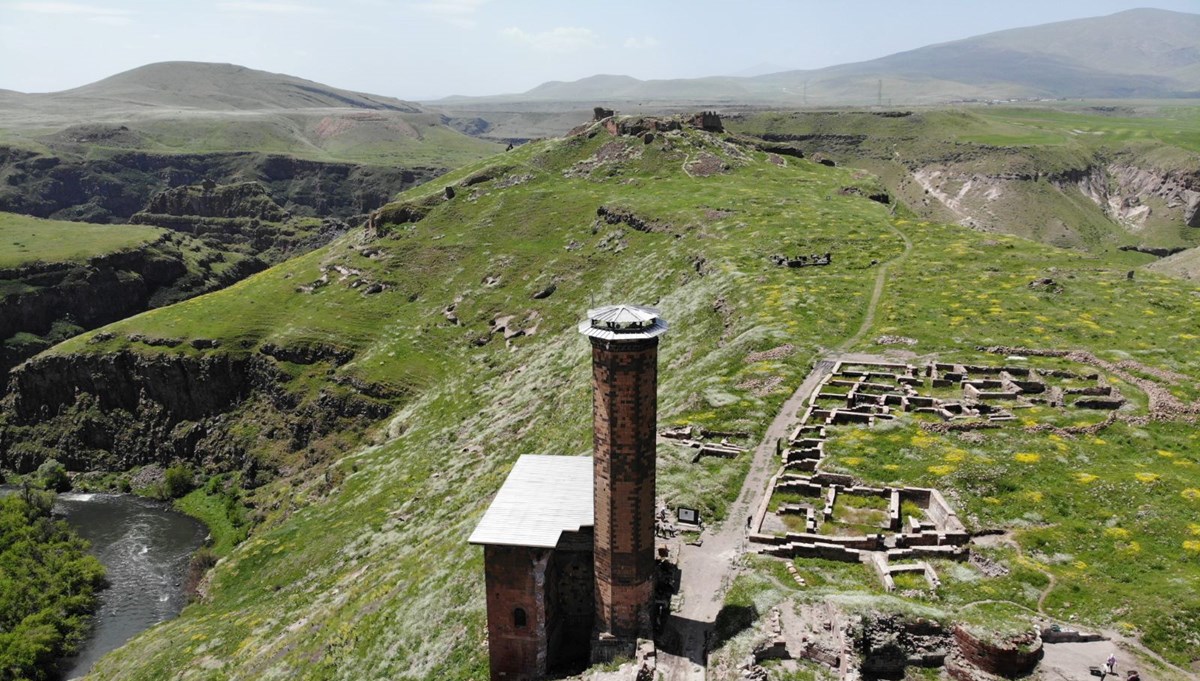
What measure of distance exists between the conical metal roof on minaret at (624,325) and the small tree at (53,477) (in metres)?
133

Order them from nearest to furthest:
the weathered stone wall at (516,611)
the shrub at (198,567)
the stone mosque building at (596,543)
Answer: the stone mosque building at (596,543) → the weathered stone wall at (516,611) → the shrub at (198,567)

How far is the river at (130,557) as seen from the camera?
83000 mm

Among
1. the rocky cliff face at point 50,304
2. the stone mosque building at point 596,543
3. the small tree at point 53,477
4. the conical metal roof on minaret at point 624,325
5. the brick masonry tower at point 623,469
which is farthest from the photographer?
the rocky cliff face at point 50,304

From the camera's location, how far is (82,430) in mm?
136375

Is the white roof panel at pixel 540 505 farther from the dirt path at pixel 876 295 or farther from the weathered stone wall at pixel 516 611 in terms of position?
the dirt path at pixel 876 295

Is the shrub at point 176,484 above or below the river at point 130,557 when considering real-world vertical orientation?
above

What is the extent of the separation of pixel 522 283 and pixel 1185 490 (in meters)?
104

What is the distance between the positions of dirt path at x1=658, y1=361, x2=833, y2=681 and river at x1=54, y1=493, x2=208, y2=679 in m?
73.7

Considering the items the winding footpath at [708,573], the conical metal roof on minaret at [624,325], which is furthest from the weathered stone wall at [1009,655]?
the conical metal roof on minaret at [624,325]

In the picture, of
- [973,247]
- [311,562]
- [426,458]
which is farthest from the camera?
[973,247]

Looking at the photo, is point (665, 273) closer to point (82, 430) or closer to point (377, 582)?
point (377, 582)

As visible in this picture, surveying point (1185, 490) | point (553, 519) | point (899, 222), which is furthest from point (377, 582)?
point (899, 222)

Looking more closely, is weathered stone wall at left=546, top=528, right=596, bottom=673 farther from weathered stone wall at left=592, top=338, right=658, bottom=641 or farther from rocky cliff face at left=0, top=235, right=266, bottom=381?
rocky cliff face at left=0, top=235, right=266, bottom=381

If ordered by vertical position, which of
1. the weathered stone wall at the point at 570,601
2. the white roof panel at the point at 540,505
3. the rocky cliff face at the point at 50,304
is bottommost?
the rocky cliff face at the point at 50,304
